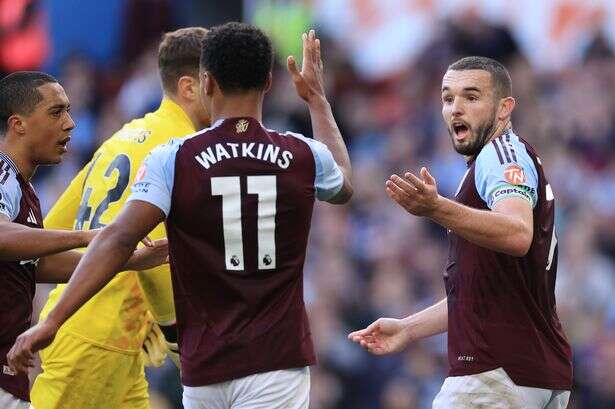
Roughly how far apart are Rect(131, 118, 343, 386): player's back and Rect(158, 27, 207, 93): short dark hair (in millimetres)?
1924

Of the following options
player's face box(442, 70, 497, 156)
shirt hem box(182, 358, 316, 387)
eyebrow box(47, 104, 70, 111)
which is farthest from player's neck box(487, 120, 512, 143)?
eyebrow box(47, 104, 70, 111)

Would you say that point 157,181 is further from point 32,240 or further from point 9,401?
point 9,401

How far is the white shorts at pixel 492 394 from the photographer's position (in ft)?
23.9

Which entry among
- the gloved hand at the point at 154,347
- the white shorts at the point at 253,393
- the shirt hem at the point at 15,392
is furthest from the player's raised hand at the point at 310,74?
the shirt hem at the point at 15,392

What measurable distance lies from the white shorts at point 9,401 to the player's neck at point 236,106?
65.3 inches

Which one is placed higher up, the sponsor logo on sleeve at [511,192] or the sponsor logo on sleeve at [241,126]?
the sponsor logo on sleeve at [241,126]

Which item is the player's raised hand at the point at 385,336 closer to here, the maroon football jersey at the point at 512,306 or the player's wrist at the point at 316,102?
the maroon football jersey at the point at 512,306

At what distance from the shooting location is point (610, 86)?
15.3 metres

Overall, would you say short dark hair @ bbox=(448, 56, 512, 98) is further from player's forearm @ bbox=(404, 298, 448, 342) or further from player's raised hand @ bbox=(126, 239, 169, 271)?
player's raised hand @ bbox=(126, 239, 169, 271)

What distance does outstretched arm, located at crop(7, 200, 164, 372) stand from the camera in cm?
664

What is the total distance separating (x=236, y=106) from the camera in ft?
22.9

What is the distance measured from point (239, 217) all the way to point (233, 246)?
0.13 m

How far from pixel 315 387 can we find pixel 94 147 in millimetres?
4325

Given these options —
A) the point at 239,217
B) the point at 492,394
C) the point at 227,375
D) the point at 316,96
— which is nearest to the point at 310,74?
the point at 316,96
